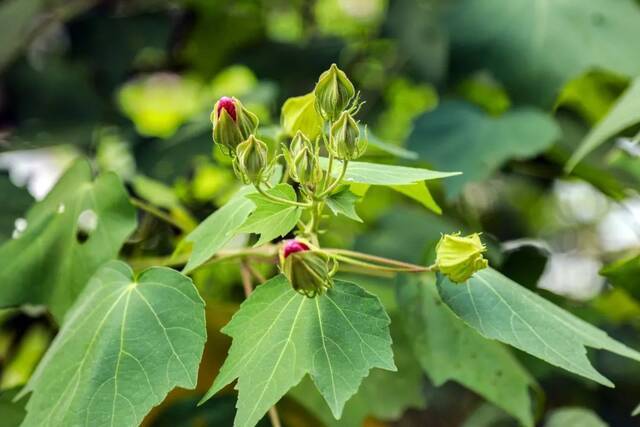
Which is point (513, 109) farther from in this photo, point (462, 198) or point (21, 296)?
point (21, 296)

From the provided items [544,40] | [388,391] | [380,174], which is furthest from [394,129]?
[380,174]

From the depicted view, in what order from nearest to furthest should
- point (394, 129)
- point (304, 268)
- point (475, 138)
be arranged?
point (304, 268), point (475, 138), point (394, 129)

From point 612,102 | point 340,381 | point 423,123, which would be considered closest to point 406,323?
point 340,381

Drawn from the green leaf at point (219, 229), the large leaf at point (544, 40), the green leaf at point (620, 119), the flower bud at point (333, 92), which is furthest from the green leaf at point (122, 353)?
the large leaf at point (544, 40)

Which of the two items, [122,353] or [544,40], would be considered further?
[544,40]

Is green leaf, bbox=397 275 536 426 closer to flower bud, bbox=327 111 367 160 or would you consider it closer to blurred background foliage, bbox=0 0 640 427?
blurred background foliage, bbox=0 0 640 427

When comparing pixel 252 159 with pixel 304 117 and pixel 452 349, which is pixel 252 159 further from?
pixel 452 349

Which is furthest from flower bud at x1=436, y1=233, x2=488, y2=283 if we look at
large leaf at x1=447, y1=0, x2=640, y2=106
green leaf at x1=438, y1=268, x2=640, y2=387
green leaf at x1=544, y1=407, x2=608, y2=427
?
large leaf at x1=447, y1=0, x2=640, y2=106
